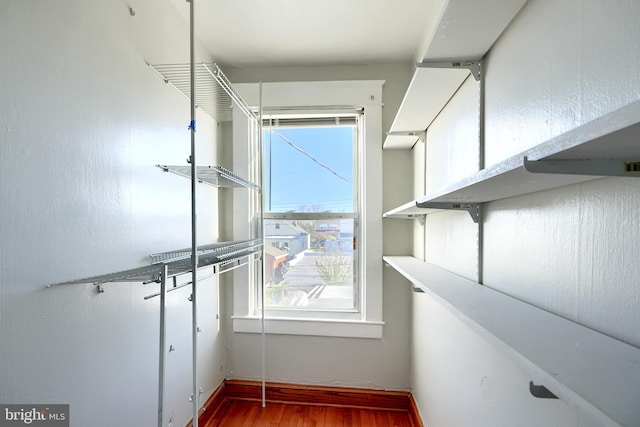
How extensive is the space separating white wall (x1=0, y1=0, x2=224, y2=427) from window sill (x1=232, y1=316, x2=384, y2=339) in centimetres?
59

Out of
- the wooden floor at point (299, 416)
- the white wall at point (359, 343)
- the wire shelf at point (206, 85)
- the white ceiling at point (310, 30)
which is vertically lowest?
the wooden floor at point (299, 416)

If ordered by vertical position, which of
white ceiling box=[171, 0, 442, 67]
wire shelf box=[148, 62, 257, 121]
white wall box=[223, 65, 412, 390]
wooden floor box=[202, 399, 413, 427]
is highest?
white ceiling box=[171, 0, 442, 67]

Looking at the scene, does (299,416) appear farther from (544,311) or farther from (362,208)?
(544,311)

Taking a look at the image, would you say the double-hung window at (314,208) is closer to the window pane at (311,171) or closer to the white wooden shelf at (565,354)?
the window pane at (311,171)

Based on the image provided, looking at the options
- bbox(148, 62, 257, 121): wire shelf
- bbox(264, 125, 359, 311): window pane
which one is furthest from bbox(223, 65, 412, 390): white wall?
bbox(148, 62, 257, 121): wire shelf

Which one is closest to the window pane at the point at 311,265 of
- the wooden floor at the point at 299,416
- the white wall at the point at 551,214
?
the wooden floor at the point at 299,416

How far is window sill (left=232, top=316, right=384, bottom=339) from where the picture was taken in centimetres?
200

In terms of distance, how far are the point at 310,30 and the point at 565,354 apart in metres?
1.84

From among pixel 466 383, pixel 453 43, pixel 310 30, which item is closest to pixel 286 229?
pixel 310 30

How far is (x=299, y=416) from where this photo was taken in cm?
189

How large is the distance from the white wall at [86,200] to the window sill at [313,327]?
1.92 ft

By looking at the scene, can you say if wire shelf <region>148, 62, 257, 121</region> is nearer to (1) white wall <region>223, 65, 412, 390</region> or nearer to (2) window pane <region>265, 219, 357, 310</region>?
(1) white wall <region>223, 65, 412, 390</region>

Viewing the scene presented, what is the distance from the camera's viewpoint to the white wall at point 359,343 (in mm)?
2004

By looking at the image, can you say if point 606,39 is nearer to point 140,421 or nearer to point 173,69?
point 173,69
